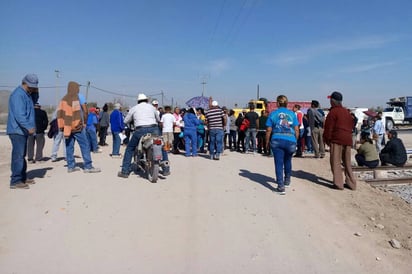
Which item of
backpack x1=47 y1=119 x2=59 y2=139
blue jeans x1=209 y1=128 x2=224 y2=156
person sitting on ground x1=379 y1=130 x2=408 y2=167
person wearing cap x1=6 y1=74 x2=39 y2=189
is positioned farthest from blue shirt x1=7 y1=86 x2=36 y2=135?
person sitting on ground x1=379 y1=130 x2=408 y2=167

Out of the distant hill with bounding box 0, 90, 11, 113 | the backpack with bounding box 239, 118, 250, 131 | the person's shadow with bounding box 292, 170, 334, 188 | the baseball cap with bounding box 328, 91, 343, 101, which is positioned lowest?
the person's shadow with bounding box 292, 170, 334, 188

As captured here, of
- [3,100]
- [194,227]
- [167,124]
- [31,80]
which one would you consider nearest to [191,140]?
[167,124]

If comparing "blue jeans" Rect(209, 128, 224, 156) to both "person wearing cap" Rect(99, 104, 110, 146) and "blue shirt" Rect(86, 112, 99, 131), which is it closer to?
"blue shirt" Rect(86, 112, 99, 131)

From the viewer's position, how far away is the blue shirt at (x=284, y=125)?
6.46 metres

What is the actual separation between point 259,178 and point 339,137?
1969mm

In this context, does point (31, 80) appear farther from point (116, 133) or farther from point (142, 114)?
point (116, 133)

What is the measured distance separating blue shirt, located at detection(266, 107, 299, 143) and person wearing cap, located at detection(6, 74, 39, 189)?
4.52m

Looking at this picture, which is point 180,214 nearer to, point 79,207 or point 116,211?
point 116,211

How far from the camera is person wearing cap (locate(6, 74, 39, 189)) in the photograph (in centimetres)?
596

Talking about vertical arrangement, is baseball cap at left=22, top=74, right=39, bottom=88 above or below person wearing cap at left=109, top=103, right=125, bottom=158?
above

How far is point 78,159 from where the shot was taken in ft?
33.4

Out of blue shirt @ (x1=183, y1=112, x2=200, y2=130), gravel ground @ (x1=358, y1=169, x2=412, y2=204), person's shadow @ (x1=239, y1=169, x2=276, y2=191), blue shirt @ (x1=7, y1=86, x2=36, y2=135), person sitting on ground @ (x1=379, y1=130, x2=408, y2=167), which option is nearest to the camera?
blue shirt @ (x1=7, y1=86, x2=36, y2=135)

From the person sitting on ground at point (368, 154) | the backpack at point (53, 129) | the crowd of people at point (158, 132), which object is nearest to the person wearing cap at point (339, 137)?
the crowd of people at point (158, 132)

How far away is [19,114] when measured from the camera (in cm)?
594
